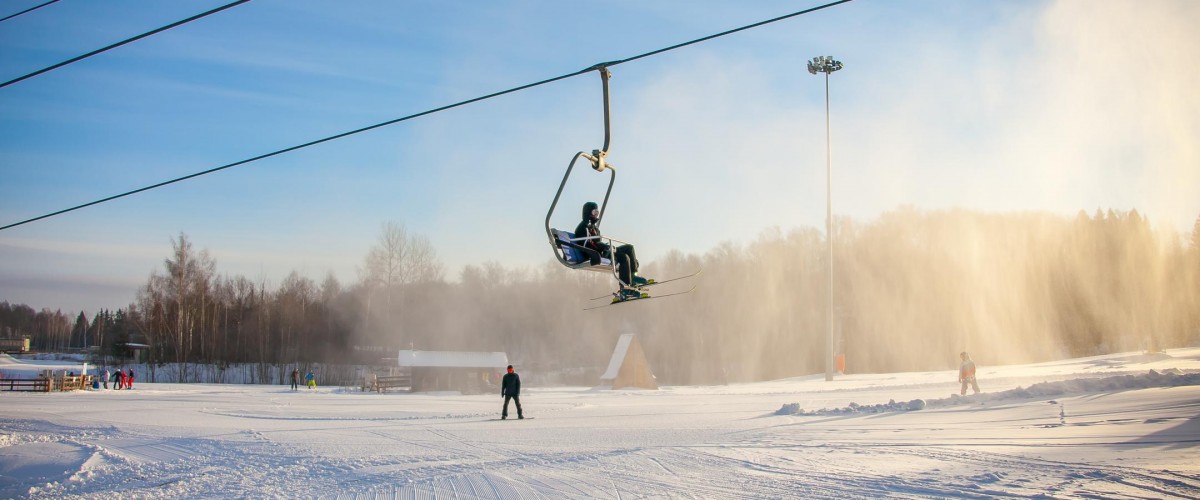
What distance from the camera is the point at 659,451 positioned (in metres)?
14.4

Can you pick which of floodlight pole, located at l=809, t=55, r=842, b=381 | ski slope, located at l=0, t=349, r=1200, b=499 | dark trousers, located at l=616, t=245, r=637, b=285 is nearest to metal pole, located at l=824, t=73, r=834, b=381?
floodlight pole, located at l=809, t=55, r=842, b=381

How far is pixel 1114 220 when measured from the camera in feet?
221

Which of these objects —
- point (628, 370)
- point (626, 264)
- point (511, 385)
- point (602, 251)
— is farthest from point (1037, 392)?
point (628, 370)

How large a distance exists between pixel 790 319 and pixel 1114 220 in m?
30.5

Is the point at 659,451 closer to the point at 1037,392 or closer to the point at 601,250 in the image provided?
the point at 601,250

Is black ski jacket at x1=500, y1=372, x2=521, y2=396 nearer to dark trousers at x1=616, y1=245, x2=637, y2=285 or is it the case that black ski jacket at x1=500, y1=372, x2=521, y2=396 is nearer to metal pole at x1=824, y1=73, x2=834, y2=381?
dark trousers at x1=616, y1=245, x2=637, y2=285

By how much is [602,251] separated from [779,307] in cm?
6407

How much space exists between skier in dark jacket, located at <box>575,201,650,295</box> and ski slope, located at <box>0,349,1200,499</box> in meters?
3.25

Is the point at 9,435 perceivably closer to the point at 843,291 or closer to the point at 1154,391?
the point at 1154,391

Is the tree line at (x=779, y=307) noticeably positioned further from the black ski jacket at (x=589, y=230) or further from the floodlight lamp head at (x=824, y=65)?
the black ski jacket at (x=589, y=230)

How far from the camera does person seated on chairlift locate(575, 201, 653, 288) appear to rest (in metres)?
11.9

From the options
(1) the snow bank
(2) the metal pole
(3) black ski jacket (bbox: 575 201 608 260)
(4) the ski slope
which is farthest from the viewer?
(2) the metal pole

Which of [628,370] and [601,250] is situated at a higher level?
[601,250]

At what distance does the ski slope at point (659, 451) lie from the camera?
35.6 ft
